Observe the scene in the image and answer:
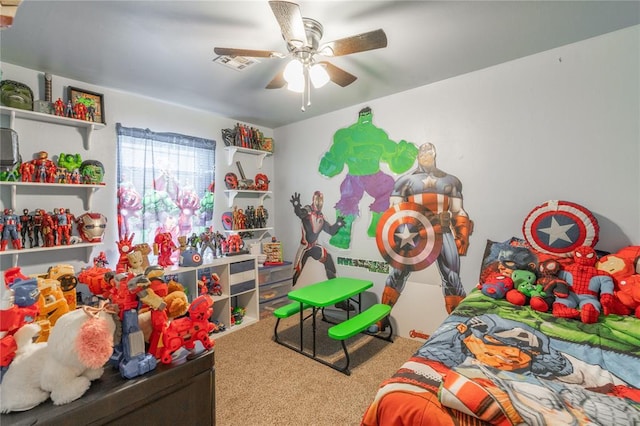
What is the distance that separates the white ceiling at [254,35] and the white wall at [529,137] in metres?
0.18

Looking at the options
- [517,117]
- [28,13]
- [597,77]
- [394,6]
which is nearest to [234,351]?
[28,13]

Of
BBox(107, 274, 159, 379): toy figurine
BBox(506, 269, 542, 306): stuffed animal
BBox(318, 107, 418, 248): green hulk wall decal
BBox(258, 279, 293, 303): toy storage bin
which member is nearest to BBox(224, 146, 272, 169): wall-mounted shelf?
BBox(318, 107, 418, 248): green hulk wall decal

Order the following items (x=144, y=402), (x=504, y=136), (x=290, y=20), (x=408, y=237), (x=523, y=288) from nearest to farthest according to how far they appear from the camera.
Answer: (x=144, y=402) < (x=290, y=20) < (x=523, y=288) < (x=504, y=136) < (x=408, y=237)

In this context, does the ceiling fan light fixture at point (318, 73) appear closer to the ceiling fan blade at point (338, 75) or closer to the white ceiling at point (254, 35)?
the ceiling fan blade at point (338, 75)

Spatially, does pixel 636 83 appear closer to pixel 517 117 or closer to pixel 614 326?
pixel 517 117

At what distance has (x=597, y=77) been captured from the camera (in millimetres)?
1987

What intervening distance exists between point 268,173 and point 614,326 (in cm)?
362

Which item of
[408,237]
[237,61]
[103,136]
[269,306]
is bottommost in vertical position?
[269,306]

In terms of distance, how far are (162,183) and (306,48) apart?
6.95ft

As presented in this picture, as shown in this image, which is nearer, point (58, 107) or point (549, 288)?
point (549, 288)

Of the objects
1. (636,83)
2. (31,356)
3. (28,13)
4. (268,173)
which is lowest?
(31,356)

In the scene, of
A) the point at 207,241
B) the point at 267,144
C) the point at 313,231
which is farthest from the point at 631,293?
the point at 267,144

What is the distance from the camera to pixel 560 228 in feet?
6.63

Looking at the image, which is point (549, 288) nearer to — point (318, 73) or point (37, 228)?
point (318, 73)
